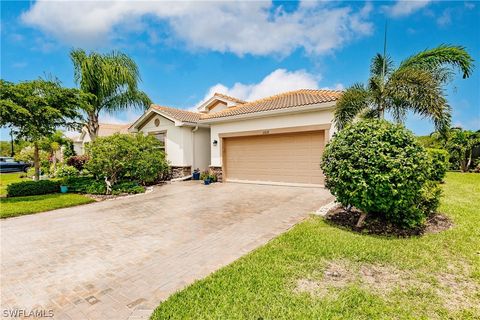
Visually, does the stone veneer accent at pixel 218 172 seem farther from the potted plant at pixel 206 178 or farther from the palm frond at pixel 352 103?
the palm frond at pixel 352 103

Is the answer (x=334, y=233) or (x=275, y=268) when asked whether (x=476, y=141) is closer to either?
(x=334, y=233)

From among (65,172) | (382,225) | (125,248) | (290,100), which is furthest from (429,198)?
(65,172)

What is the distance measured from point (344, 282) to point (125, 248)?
4.32 meters

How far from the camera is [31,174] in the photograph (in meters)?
20.0

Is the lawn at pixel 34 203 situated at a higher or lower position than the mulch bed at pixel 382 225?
lower

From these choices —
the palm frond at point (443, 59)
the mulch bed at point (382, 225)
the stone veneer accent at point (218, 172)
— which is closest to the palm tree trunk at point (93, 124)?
the stone veneer accent at point (218, 172)

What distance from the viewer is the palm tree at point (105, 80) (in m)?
15.5

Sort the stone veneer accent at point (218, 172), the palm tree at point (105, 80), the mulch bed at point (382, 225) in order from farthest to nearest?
the palm tree at point (105, 80) → the stone veneer accent at point (218, 172) → the mulch bed at point (382, 225)

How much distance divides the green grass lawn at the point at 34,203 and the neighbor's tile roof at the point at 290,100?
8.50 meters

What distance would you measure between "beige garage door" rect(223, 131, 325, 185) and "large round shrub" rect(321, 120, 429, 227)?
19.3 feet

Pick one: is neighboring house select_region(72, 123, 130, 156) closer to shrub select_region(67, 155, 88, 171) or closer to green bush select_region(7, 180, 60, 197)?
shrub select_region(67, 155, 88, 171)

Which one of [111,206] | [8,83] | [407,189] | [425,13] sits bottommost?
[111,206]

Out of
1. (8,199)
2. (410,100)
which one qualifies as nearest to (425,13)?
(410,100)

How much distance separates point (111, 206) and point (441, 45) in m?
12.9
